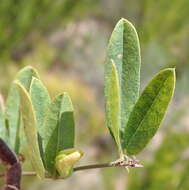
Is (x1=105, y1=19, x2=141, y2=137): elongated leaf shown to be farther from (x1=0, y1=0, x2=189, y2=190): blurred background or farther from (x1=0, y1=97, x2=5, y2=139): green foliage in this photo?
(x1=0, y1=0, x2=189, y2=190): blurred background

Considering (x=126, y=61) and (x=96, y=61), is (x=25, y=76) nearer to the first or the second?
(x=126, y=61)

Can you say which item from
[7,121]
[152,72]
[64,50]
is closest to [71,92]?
[64,50]

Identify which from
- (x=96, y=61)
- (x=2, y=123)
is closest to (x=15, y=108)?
(x=2, y=123)

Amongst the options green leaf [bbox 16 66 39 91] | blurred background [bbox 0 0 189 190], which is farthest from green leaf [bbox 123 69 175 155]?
blurred background [bbox 0 0 189 190]

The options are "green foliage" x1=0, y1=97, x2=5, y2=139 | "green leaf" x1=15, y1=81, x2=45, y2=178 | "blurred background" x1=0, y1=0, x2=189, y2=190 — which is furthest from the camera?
"blurred background" x1=0, y1=0, x2=189, y2=190

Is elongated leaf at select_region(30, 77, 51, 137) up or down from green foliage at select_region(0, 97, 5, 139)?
up

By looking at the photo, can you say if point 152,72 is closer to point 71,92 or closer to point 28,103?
point 71,92

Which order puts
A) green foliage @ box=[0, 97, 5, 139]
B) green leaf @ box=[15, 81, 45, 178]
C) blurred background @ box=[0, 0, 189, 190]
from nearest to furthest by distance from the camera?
1. green leaf @ box=[15, 81, 45, 178]
2. green foliage @ box=[0, 97, 5, 139]
3. blurred background @ box=[0, 0, 189, 190]

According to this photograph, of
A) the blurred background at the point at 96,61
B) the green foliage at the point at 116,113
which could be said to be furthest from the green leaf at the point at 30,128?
the blurred background at the point at 96,61
